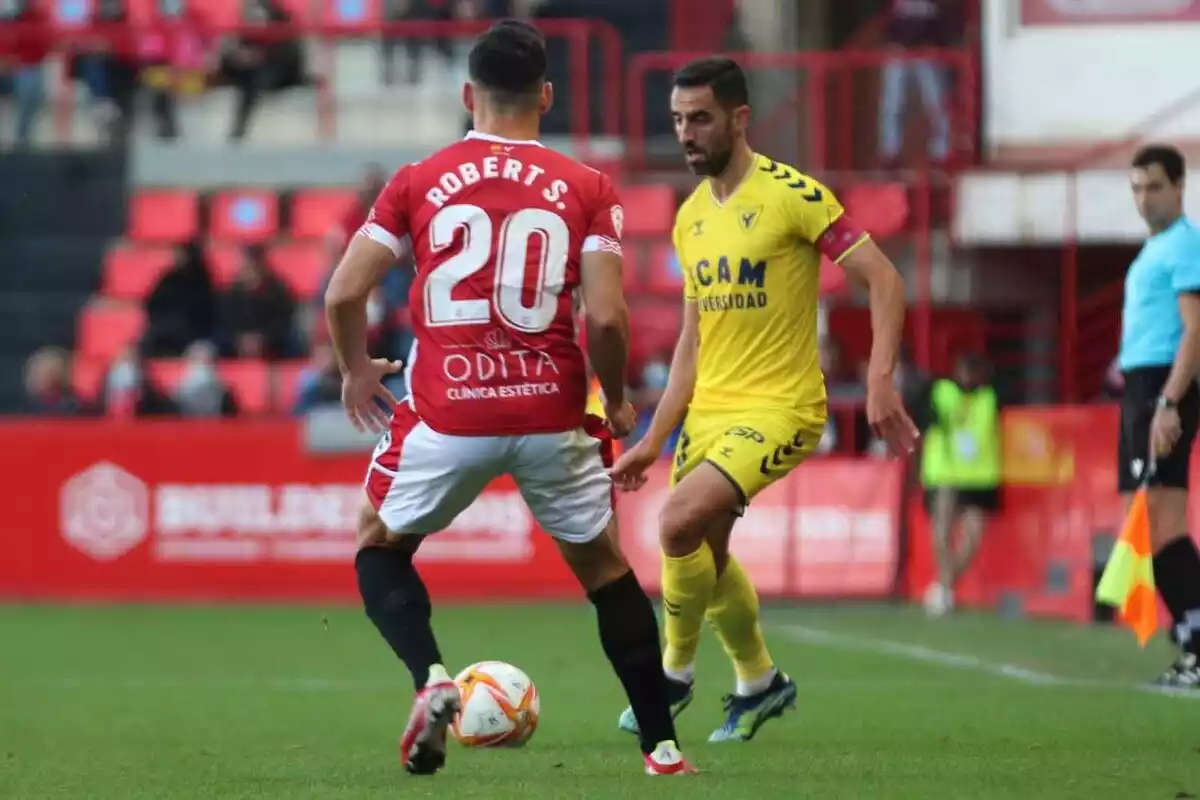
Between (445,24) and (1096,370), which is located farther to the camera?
(445,24)

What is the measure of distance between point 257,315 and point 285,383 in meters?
0.65

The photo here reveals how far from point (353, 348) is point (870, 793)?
193 cm

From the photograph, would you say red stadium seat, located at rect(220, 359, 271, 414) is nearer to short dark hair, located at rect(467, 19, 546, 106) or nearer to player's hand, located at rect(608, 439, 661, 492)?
player's hand, located at rect(608, 439, 661, 492)

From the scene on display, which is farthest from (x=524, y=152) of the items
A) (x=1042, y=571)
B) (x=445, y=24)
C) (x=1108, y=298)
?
(x=445, y=24)

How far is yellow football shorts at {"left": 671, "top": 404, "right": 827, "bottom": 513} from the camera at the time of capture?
846 cm

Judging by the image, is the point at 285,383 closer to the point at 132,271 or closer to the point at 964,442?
the point at 132,271

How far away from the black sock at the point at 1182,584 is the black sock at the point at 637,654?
424 cm

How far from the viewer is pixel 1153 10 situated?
2384cm

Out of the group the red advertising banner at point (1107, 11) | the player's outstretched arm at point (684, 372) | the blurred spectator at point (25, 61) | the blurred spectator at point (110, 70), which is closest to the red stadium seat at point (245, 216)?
the blurred spectator at point (110, 70)

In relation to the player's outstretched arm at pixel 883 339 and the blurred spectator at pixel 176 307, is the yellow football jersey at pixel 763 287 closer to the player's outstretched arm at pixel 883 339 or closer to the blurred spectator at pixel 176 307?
the player's outstretched arm at pixel 883 339

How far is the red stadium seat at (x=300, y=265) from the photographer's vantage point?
953 inches

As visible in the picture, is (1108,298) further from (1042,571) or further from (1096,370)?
(1042,571)

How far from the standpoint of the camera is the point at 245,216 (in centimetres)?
2511

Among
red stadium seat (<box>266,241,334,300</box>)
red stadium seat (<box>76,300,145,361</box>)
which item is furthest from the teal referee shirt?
red stadium seat (<box>76,300,145,361</box>)
